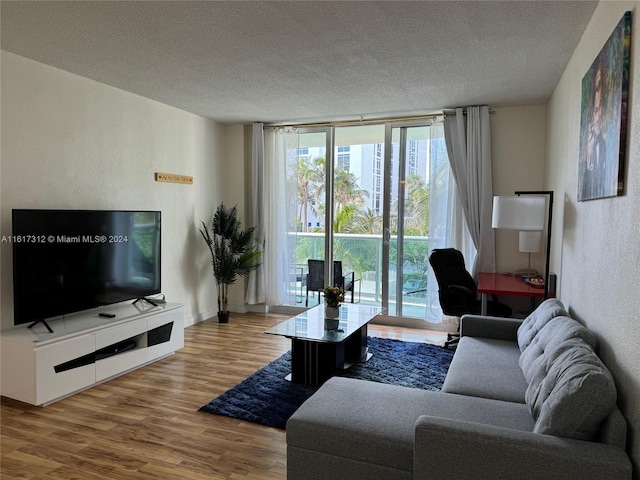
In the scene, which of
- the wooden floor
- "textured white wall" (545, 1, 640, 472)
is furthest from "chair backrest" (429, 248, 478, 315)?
the wooden floor

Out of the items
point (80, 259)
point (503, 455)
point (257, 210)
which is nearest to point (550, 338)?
point (503, 455)

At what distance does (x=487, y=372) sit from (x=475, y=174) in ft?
9.32

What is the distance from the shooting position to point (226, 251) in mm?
5633

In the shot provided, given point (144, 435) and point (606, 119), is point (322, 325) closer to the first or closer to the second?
point (144, 435)

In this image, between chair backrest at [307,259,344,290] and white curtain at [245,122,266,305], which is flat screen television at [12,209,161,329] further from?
chair backrest at [307,259,344,290]

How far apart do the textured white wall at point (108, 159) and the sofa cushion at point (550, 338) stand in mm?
3655

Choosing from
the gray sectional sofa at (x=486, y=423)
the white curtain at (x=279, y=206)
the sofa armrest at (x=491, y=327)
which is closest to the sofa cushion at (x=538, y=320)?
the gray sectional sofa at (x=486, y=423)

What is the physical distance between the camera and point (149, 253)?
14.2 ft

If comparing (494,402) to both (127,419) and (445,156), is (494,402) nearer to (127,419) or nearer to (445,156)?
(127,419)

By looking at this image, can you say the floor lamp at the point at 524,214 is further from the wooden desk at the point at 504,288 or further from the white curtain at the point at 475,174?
the white curtain at the point at 475,174

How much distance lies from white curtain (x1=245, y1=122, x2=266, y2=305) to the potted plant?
26cm

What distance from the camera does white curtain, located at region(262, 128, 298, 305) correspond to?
588cm

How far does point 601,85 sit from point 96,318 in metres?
3.94

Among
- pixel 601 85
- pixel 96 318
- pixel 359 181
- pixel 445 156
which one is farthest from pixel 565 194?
pixel 96 318
